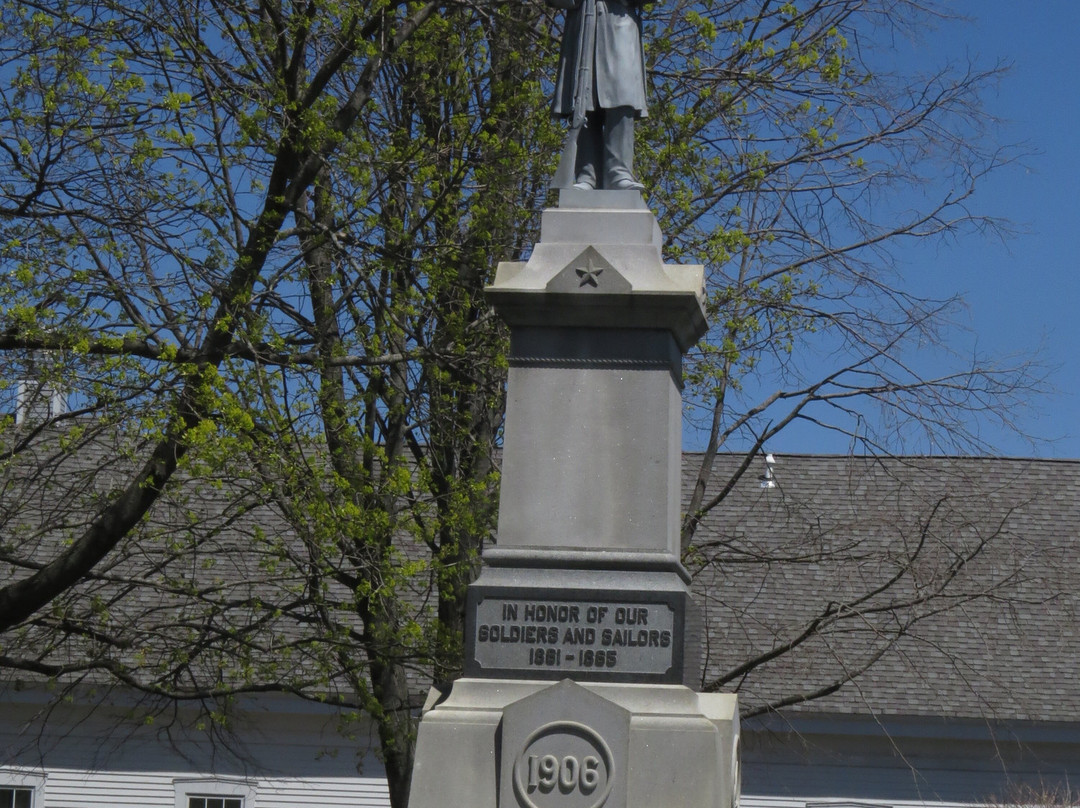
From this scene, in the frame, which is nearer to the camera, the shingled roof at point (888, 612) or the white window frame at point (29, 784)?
the shingled roof at point (888, 612)

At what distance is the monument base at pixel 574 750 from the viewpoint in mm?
7637

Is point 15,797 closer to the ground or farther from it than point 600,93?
closer to the ground

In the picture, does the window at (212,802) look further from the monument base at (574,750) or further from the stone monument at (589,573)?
the monument base at (574,750)

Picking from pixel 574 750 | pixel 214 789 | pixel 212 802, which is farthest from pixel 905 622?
pixel 574 750

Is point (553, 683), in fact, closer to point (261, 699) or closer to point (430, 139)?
point (430, 139)

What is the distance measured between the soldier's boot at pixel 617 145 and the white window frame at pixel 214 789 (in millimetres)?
13493

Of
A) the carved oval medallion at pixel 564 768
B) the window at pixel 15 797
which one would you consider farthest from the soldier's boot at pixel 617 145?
the window at pixel 15 797

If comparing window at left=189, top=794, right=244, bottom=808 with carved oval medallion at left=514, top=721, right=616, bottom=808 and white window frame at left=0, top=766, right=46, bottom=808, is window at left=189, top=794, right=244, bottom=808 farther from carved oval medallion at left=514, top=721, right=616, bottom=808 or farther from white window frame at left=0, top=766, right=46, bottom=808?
carved oval medallion at left=514, top=721, right=616, bottom=808

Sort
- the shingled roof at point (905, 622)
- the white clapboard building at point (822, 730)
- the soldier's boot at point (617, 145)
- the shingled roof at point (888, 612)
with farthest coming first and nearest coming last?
the white clapboard building at point (822, 730) → the shingled roof at point (905, 622) → the shingled roof at point (888, 612) → the soldier's boot at point (617, 145)

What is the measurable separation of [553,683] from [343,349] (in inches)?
208

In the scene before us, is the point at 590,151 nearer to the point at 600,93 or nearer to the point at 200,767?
the point at 600,93

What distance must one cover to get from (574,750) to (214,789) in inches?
544

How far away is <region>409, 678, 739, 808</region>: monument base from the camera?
7637 mm

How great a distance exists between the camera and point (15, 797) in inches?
808
